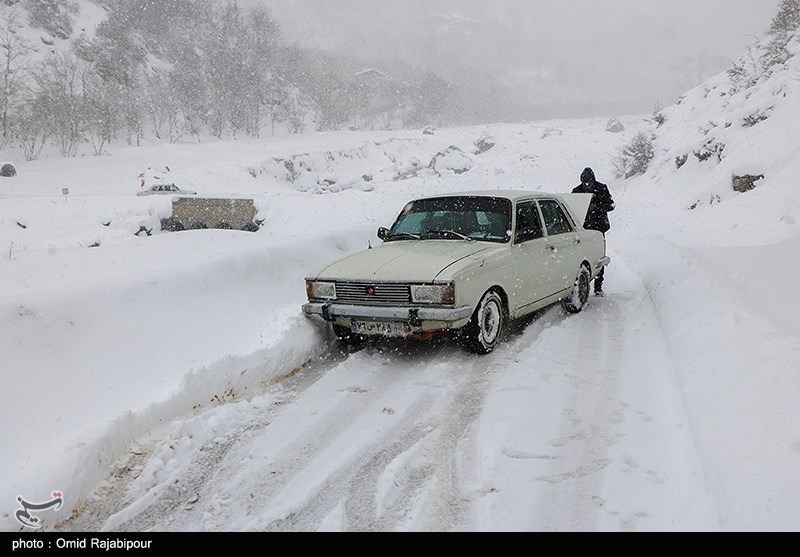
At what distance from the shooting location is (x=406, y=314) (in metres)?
5.08

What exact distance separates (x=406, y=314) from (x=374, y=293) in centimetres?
41

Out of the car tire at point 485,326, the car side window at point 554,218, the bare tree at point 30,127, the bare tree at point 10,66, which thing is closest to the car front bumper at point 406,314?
the car tire at point 485,326

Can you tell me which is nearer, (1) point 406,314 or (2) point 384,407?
(2) point 384,407

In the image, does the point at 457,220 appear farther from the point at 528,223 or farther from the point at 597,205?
the point at 597,205

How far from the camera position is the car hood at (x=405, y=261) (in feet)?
16.9

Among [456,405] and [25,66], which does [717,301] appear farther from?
[25,66]

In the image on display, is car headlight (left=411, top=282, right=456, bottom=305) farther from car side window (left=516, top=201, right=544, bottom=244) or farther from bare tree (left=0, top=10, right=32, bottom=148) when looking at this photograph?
bare tree (left=0, top=10, right=32, bottom=148)

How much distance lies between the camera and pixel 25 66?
2426 inches

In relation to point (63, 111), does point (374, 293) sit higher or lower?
lower

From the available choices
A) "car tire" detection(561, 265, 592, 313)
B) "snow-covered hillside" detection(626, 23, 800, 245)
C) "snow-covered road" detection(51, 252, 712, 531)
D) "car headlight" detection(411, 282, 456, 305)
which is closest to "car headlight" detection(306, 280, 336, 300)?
"snow-covered road" detection(51, 252, 712, 531)

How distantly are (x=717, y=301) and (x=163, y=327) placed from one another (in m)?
5.92

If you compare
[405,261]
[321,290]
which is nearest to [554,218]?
[405,261]

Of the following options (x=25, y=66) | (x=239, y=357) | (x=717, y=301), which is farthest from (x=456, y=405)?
(x=25, y=66)

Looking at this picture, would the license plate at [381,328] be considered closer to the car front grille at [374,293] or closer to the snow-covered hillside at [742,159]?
the car front grille at [374,293]
